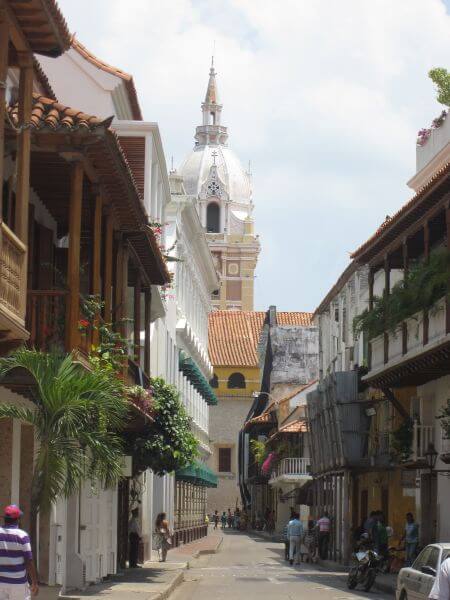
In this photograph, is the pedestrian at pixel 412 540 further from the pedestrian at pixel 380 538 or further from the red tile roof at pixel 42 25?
the red tile roof at pixel 42 25

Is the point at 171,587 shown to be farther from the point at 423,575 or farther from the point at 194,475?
the point at 194,475

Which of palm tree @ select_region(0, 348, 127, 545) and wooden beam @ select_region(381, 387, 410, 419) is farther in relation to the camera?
wooden beam @ select_region(381, 387, 410, 419)

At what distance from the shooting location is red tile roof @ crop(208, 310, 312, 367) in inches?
4045

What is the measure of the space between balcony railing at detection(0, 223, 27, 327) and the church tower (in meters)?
108

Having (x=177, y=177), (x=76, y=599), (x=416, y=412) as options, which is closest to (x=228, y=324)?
(x=177, y=177)

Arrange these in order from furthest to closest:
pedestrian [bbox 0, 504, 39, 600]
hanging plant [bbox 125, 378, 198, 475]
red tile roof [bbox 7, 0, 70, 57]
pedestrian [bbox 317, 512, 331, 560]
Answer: pedestrian [bbox 317, 512, 331, 560] < hanging plant [bbox 125, 378, 198, 475] < red tile roof [bbox 7, 0, 70, 57] < pedestrian [bbox 0, 504, 39, 600]

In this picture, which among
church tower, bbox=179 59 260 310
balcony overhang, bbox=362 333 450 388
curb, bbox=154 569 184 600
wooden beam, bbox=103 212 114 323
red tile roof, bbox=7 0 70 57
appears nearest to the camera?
red tile roof, bbox=7 0 70 57

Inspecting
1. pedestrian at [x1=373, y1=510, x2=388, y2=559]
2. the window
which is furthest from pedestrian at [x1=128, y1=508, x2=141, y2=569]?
the window

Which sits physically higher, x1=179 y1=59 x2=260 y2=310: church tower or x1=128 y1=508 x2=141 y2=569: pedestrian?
x1=179 y1=59 x2=260 y2=310: church tower

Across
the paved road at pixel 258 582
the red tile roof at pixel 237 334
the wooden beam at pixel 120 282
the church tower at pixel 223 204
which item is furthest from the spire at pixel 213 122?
the wooden beam at pixel 120 282

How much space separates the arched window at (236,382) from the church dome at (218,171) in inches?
1190

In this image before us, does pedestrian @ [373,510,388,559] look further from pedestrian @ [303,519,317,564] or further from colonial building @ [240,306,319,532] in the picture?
colonial building @ [240,306,319,532]

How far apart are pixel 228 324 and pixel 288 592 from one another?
83.7m

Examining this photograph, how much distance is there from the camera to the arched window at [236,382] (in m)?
105
